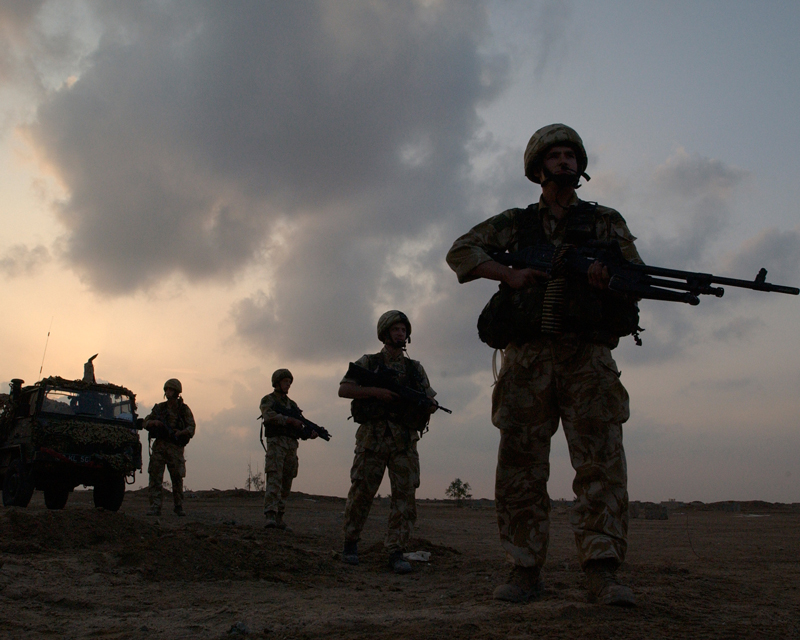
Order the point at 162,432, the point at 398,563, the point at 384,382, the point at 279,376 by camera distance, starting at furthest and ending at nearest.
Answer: the point at 162,432, the point at 279,376, the point at 384,382, the point at 398,563

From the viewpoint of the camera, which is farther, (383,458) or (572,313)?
(383,458)

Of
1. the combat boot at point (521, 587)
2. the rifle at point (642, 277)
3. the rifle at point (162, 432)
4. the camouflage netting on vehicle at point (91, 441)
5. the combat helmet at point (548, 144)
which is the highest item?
the combat helmet at point (548, 144)

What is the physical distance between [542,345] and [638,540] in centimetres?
598

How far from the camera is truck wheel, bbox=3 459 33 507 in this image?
952 centimetres

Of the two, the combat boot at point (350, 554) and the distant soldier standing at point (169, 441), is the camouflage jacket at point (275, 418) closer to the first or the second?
the distant soldier standing at point (169, 441)

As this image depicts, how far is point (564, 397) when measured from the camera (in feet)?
10.5

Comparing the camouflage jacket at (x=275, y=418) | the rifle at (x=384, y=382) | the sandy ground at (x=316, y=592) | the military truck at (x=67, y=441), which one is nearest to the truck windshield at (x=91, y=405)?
the military truck at (x=67, y=441)

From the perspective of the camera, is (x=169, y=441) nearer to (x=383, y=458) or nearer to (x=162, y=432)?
(x=162, y=432)

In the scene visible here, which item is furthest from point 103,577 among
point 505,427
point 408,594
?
point 505,427


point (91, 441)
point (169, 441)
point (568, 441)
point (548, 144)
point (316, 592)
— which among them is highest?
point (548, 144)

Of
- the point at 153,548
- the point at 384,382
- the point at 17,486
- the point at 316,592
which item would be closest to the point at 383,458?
the point at 384,382

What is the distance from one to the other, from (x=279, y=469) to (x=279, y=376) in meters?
1.29

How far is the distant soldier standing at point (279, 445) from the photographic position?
346 inches

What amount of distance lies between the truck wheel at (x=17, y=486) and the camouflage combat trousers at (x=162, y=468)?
5.54 feet
